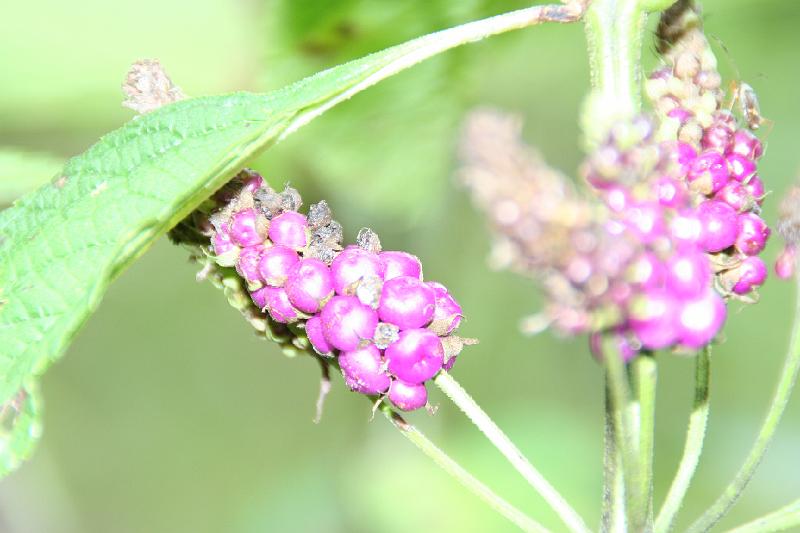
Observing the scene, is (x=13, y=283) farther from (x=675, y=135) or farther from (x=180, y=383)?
(x=180, y=383)

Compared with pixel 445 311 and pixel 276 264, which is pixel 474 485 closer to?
pixel 445 311

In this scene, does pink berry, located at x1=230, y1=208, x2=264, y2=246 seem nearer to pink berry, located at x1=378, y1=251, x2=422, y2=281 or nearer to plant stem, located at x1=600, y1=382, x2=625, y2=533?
pink berry, located at x1=378, y1=251, x2=422, y2=281

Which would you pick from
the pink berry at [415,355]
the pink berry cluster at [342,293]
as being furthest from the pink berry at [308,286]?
the pink berry at [415,355]

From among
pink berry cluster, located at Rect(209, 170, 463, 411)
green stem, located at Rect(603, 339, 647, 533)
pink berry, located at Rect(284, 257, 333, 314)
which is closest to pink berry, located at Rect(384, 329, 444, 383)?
pink berry cluster, located at Rect(209, 170, 463, 411)

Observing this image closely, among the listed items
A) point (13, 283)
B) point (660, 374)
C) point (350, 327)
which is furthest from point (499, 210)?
point (660, 374)

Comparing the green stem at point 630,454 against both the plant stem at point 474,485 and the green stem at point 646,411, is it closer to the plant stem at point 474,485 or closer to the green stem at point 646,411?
the green stem at point 646,411
